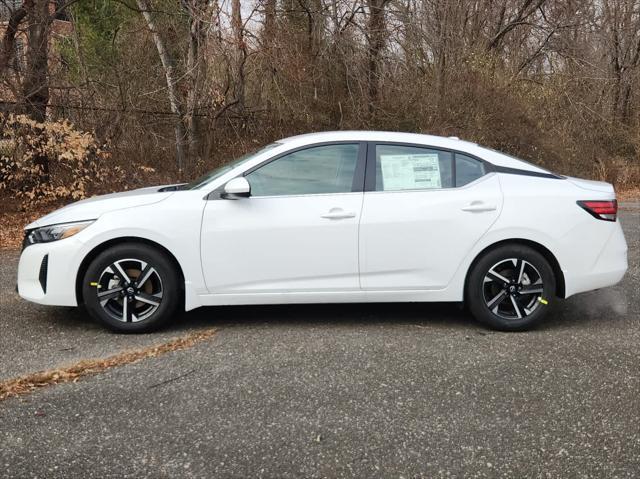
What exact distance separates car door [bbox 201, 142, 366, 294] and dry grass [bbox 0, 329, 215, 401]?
496mm

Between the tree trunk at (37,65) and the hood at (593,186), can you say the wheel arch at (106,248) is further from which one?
the tree trunk at (37,65)

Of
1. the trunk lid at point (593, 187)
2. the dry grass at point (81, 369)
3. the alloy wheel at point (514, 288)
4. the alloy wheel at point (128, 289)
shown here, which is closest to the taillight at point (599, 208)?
the trunk lid at point (593, 187)

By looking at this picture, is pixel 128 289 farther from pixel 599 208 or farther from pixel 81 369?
pixel 599 208

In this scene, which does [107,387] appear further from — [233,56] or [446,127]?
[446,127]

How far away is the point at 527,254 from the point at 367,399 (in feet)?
6.55

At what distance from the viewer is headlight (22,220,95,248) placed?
188 inches

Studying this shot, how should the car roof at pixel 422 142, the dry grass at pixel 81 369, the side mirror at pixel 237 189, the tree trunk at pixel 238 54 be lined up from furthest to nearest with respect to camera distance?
1. the tree trunk at pixel 238 54
2. the car roof at pixel 422 142
3. the side mirror at pixel 237 189
4. the dry grass at pixel 81 369

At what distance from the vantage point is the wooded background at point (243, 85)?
10930mm

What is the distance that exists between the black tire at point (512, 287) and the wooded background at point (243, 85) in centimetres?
809

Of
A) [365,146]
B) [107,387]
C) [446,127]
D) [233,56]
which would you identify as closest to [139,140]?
[233,56]

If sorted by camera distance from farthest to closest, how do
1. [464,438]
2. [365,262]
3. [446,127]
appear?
[446,127] < [365,262] < [464,438]

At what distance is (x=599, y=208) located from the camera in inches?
194

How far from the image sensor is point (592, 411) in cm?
349

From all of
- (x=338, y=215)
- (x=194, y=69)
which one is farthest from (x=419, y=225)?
(x=194, y=69)
